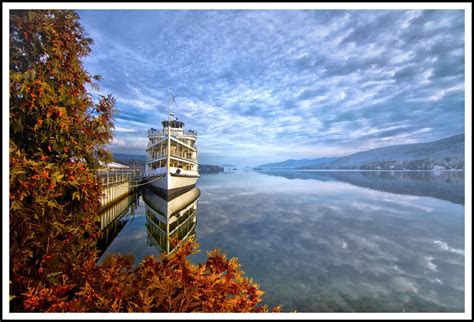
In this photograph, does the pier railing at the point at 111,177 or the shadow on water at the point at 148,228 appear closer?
the shadow on water at the point at 148,228

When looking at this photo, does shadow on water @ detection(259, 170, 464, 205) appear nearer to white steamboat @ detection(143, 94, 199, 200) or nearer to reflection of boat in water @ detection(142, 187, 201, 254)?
reflection of boat in water @ detection(142, 187, 201, 254)

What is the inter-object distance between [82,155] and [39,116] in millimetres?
582

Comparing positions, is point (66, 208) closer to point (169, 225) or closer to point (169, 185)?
point (169, 225)

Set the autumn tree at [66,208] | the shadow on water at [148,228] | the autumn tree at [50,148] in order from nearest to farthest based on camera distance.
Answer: the autumn tree at [66,208] < the autumn tree at [50,148] < the shadow on water at [148,228]

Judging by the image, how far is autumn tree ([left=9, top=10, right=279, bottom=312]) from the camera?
6.82ft

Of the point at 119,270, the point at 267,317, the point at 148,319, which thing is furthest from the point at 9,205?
the point at 267,317

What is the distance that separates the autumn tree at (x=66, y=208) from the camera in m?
2.08

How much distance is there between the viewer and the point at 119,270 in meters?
2.52

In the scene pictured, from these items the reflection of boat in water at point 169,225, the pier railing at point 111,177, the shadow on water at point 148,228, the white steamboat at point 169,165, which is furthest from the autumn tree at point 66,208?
the white steamboat at point 169,165

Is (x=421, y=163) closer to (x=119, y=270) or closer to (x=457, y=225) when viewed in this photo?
(x=457, y=225)

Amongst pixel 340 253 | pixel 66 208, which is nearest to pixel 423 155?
pixel 340 253

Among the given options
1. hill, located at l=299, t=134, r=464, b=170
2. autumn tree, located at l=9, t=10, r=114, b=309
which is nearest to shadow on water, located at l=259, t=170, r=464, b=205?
hill, located at l=299, t=134, r=464, b=170

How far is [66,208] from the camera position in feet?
8.98

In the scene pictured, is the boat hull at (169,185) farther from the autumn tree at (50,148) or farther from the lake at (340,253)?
the autumn tree at (50,148)
